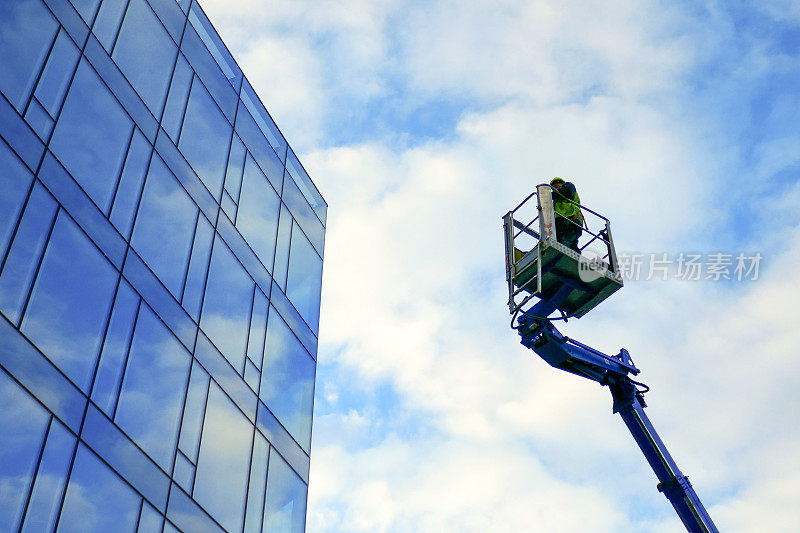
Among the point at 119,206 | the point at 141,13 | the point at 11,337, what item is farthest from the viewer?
the point at 141,13

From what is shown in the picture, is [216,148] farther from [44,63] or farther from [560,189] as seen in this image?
[560,189]

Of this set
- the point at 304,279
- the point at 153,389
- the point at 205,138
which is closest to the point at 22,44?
the point at 205,138

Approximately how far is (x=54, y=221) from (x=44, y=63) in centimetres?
333

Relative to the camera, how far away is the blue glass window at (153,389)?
16172 millimetres

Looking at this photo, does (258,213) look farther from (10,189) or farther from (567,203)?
(567,203)

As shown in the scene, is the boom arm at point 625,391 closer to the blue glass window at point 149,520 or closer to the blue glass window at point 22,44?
the blue glass window at point 149,520

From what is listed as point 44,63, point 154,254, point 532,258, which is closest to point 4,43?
point 44,63

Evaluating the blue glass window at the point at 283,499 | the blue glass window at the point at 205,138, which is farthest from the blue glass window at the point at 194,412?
the blue glass window at the point at 205,138

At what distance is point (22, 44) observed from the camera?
15.6 meters

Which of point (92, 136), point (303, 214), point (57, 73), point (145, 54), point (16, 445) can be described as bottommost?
point (16, 445)

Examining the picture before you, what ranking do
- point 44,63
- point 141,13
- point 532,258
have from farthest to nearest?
point 141,13
point 44,63
point 532,258

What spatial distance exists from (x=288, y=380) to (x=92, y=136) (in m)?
9.50

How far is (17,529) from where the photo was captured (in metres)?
12.6

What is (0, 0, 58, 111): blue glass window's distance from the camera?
49.4 ft
